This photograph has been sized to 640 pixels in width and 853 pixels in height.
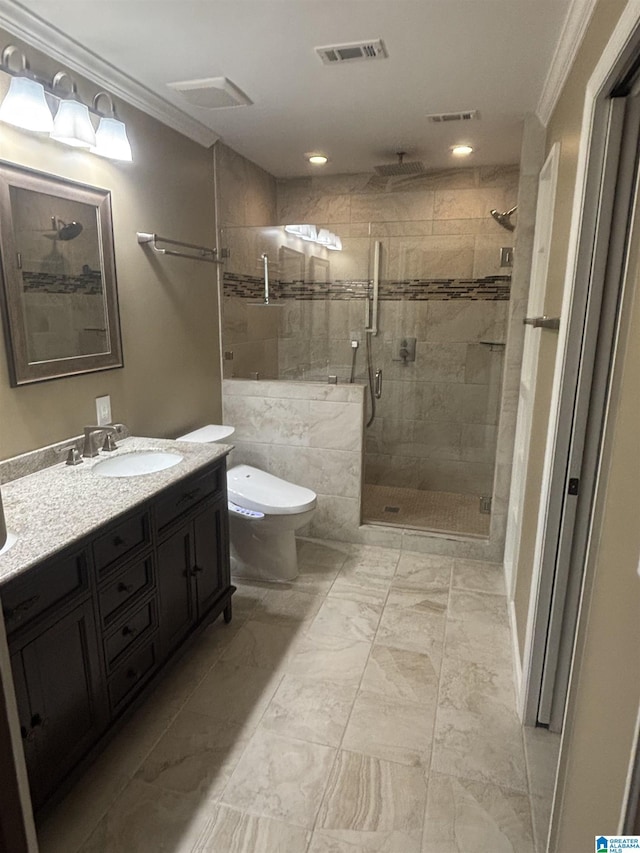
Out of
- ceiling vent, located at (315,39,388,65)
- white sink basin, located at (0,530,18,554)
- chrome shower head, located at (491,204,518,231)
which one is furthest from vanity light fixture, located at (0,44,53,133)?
chrome shower head, located at (491,204,518,231)

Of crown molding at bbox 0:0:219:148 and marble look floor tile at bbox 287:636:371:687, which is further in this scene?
marble look floor tile at bbox 287:636:371:687

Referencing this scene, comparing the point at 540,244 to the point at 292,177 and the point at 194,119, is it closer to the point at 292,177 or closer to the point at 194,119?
the point at 194,119

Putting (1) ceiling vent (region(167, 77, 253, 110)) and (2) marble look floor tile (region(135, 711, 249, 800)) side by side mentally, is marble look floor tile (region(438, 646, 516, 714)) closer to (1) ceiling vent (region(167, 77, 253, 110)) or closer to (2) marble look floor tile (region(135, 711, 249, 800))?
(2) marble look floor tile (region(135, 711, 249, 800))

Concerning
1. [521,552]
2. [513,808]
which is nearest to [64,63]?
[521,552]

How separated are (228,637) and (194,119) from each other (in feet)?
8.50

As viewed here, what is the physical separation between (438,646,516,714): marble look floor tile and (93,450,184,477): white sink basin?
1.44m

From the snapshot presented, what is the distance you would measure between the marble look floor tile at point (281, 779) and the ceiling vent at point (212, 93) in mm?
2629

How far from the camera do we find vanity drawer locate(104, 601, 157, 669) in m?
1.69

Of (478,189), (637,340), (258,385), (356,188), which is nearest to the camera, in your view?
(637,340)

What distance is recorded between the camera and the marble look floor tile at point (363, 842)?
146 centimetres

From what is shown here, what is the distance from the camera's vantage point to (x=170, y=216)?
107 inches

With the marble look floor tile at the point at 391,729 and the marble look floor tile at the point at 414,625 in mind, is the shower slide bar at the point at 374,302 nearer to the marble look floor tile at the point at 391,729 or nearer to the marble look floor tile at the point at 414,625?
the marble look floor tile at the point at 414,625

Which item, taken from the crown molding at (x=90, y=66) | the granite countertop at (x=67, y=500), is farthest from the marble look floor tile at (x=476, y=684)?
the crown molding at (x=90, y=66)

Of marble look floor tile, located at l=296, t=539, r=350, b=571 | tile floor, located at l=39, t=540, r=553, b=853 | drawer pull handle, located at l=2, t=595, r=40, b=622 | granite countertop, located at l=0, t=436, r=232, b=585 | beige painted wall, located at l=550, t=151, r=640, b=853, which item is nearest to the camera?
beige painted wall, located at l=550, t=151, r=640, b=853
